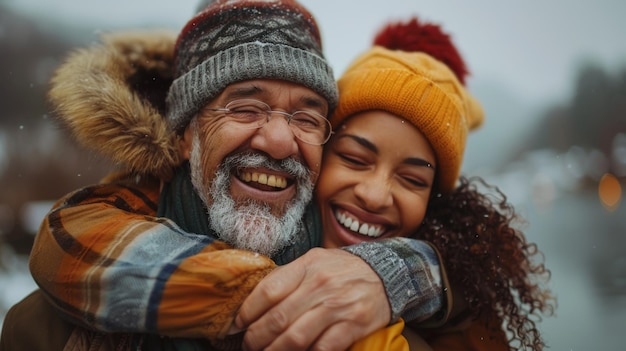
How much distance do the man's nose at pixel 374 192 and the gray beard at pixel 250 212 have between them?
0.76 ft

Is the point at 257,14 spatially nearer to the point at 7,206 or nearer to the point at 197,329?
the point at 197,329

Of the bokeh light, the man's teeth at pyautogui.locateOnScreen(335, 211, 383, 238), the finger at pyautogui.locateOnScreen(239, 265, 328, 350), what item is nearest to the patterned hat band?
the man's teeth at pyautogui.locateOnScreen(335, 211, 383, 238)

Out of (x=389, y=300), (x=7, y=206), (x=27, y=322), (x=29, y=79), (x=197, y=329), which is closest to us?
(x=197, y=329)

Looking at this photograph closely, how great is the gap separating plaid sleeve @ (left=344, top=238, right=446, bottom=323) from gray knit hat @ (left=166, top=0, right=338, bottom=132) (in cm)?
76

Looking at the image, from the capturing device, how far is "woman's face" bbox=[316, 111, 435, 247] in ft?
6.38

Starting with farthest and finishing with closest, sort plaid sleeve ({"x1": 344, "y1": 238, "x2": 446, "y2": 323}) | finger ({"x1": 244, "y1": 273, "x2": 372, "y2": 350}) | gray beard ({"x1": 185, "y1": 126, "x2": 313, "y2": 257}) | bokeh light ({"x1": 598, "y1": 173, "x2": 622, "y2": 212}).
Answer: bokeh light ({"x1": 598, "y1": 173, "x2": 622, "y2": 212}), gray beard ({"x1": 185, "y1": 126, "x2": 313, "y2": 257}), plaid sleeve ({"x1": 344, "y1": 238, "x2": 446, "y2": 323}), finger ({"x1": 244, "y1": 273, "x2": 372, "y2": 350})

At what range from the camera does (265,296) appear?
4.14ft

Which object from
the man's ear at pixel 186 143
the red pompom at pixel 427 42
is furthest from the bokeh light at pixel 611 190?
the man's ear at pixel 186 143

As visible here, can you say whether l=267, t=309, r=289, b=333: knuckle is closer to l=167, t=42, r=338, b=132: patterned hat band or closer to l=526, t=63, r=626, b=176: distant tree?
l=167, t=42, r=338, b=132: patterned hat band

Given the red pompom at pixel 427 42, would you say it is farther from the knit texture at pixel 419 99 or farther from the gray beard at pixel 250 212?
the gray beard at pixel 250 212

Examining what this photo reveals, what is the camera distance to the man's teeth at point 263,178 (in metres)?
1.85

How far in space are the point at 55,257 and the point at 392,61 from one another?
1.59 metres

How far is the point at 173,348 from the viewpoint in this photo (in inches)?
56.0

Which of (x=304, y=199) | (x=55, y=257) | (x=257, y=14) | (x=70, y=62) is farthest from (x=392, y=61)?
(x=55, y=257)
